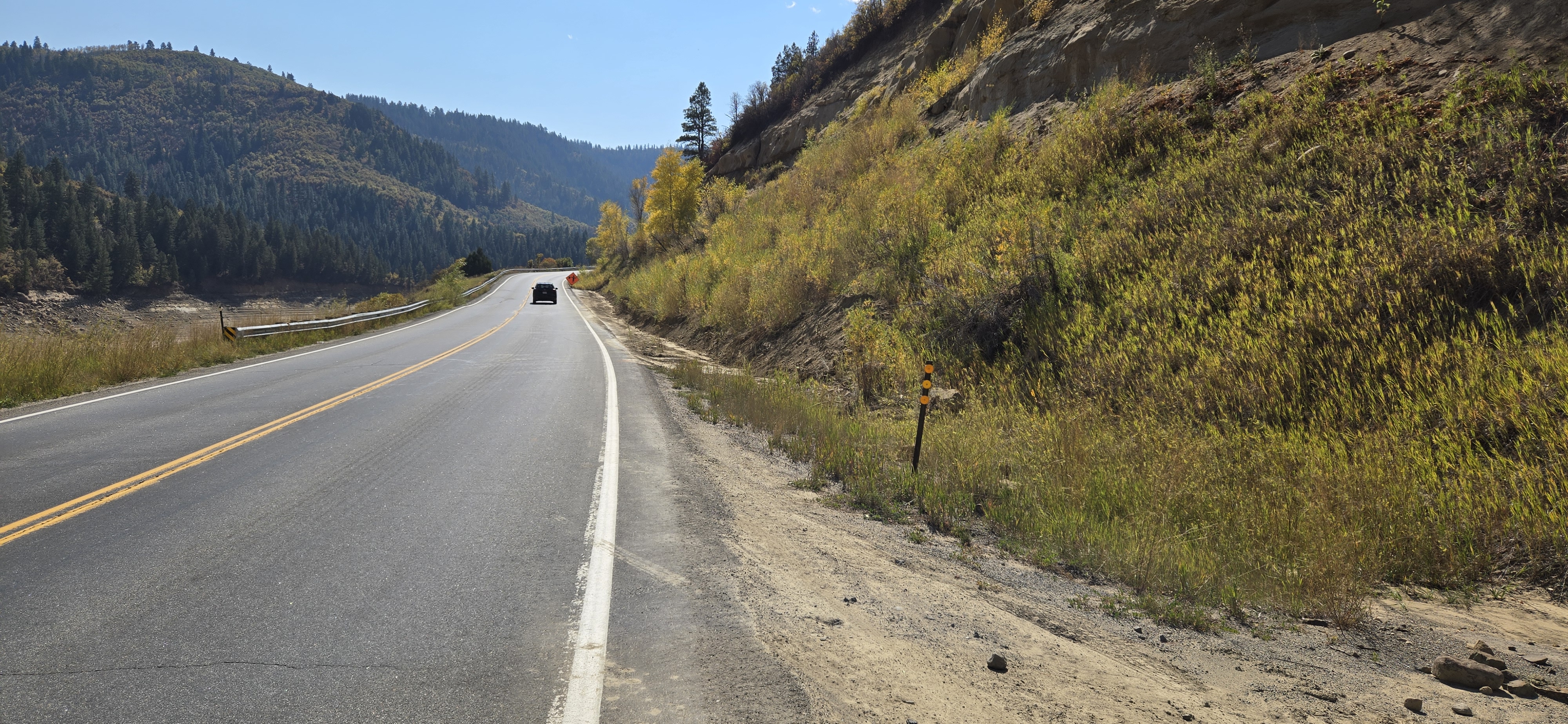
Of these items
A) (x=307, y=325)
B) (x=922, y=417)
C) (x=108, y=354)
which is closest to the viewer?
(x=922, y=417)

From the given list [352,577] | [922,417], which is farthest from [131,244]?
[922,417]

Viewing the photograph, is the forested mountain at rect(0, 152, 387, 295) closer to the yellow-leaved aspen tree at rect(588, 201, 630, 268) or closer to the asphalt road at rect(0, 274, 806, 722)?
the yellow-leaved aspen tree at rect(588, 201, 630, 268)

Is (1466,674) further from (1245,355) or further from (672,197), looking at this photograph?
(672,197)

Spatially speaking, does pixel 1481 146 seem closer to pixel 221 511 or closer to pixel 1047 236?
pixel 1047 236

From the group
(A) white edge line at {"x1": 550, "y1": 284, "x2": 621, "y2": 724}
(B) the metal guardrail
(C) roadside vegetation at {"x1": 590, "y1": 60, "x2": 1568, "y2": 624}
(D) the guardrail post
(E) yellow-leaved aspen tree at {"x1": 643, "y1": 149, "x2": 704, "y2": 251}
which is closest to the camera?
(A) white edge line at {"x1": 550, "y1": 284, "x2": 621, "y2": 724}

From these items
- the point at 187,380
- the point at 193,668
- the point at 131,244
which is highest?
the point at 131,244

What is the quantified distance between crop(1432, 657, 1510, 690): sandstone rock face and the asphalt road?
3.01 meters

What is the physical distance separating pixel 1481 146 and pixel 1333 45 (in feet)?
15.8

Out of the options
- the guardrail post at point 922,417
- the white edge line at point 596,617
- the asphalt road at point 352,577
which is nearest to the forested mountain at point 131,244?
the asphalt road at point 352,577

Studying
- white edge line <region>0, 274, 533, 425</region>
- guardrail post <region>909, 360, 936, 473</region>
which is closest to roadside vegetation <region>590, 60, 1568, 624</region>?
guardrail post <region>909, 360, 936, 473</region>

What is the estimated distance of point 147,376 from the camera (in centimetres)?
1211

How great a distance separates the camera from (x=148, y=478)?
229 inches

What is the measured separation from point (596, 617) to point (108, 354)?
13781 millimetres

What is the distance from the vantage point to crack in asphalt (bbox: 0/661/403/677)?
9.53 feet
